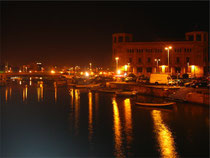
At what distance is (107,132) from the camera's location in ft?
75.6

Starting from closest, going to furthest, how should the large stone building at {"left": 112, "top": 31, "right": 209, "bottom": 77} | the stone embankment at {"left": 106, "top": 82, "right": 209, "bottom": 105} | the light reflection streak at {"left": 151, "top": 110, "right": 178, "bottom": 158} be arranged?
the light reflection streak at {"left": 151, "top": 110, "right": 178, "bottom": 158}, the stone embankment at {"left": 106, "top": 82, "right": 209, "bottom": 105}, the large stone building at {"left": 112, "top": 31, "right": 209, "bottom": 77}

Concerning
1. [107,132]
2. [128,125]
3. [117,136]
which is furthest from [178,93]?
[117,136]

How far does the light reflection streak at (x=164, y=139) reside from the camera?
1802 centimetres

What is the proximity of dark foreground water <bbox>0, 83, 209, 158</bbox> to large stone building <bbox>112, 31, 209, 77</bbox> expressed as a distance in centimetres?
3865

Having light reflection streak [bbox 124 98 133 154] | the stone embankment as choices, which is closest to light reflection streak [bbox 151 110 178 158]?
light reflection streak [bbox 124 98 133 154]

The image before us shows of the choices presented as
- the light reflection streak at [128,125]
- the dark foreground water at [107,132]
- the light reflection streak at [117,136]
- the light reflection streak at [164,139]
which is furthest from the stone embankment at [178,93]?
the light reflection streak at [117,136]

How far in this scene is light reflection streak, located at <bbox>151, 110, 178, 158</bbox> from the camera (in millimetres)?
18016

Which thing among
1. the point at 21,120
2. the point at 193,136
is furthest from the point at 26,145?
the point at 193,136

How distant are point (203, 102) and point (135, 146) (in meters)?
15.5

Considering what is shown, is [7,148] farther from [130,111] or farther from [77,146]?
[130,111]

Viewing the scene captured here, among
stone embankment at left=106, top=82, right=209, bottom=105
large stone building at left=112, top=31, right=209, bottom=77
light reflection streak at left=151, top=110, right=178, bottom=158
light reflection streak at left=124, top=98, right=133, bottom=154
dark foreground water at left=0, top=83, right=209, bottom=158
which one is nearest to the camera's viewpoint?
light reflection streak at left=151, top=110, right=178, bottom=158

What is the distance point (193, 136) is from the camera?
2158 cm

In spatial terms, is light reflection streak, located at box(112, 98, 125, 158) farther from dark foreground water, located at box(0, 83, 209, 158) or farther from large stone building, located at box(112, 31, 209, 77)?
large stone building, located at box(112, 31, 209, 77)

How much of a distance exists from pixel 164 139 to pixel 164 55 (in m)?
54.0
